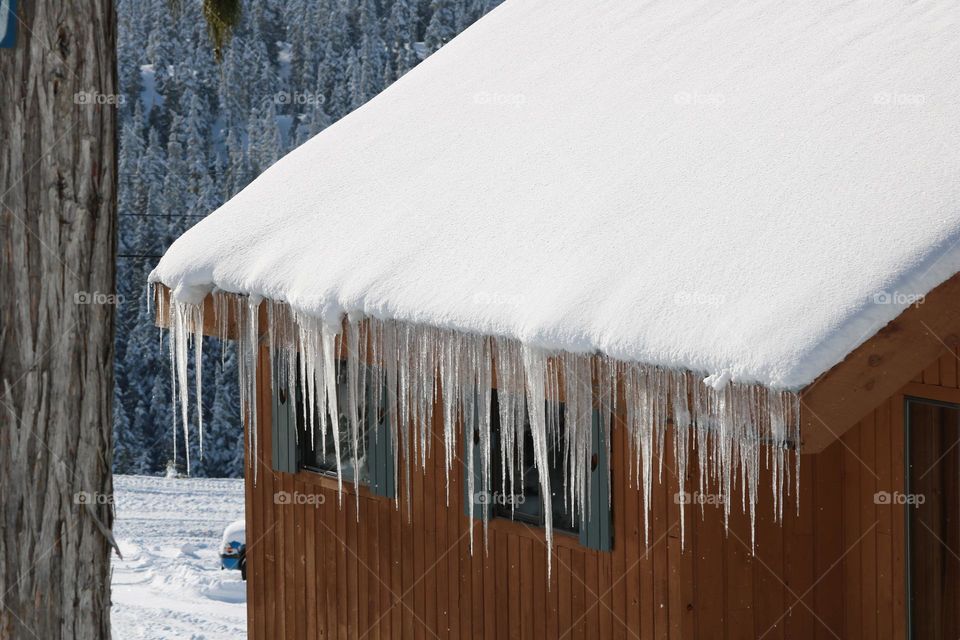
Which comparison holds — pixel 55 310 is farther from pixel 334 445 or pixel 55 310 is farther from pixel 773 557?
pixel 334 445

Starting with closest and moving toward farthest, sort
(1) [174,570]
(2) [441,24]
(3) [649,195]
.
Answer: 1. (3) [649,195]
2. (1) [174,570]
3. (2) [441,24]

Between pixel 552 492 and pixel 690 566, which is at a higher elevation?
pixel 552 492

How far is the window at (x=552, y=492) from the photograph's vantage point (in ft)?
18.4

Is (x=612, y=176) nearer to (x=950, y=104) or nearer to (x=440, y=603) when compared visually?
(x=950, y=104)

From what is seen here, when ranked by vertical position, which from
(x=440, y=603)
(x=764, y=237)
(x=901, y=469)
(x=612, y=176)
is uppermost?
(x=612, y=176)

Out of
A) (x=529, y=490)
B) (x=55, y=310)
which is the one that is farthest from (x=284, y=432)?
(x=55, y=310)

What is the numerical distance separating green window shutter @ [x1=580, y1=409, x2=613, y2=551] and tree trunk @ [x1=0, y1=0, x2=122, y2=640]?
3059mm

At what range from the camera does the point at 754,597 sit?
17.5ft

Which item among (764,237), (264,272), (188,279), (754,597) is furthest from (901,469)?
(188,279)

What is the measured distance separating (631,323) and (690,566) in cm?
163

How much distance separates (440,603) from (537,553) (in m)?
0.93

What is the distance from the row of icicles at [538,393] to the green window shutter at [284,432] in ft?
2.98

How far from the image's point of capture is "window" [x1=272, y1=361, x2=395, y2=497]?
6926mm

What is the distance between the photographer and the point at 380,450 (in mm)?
6973
